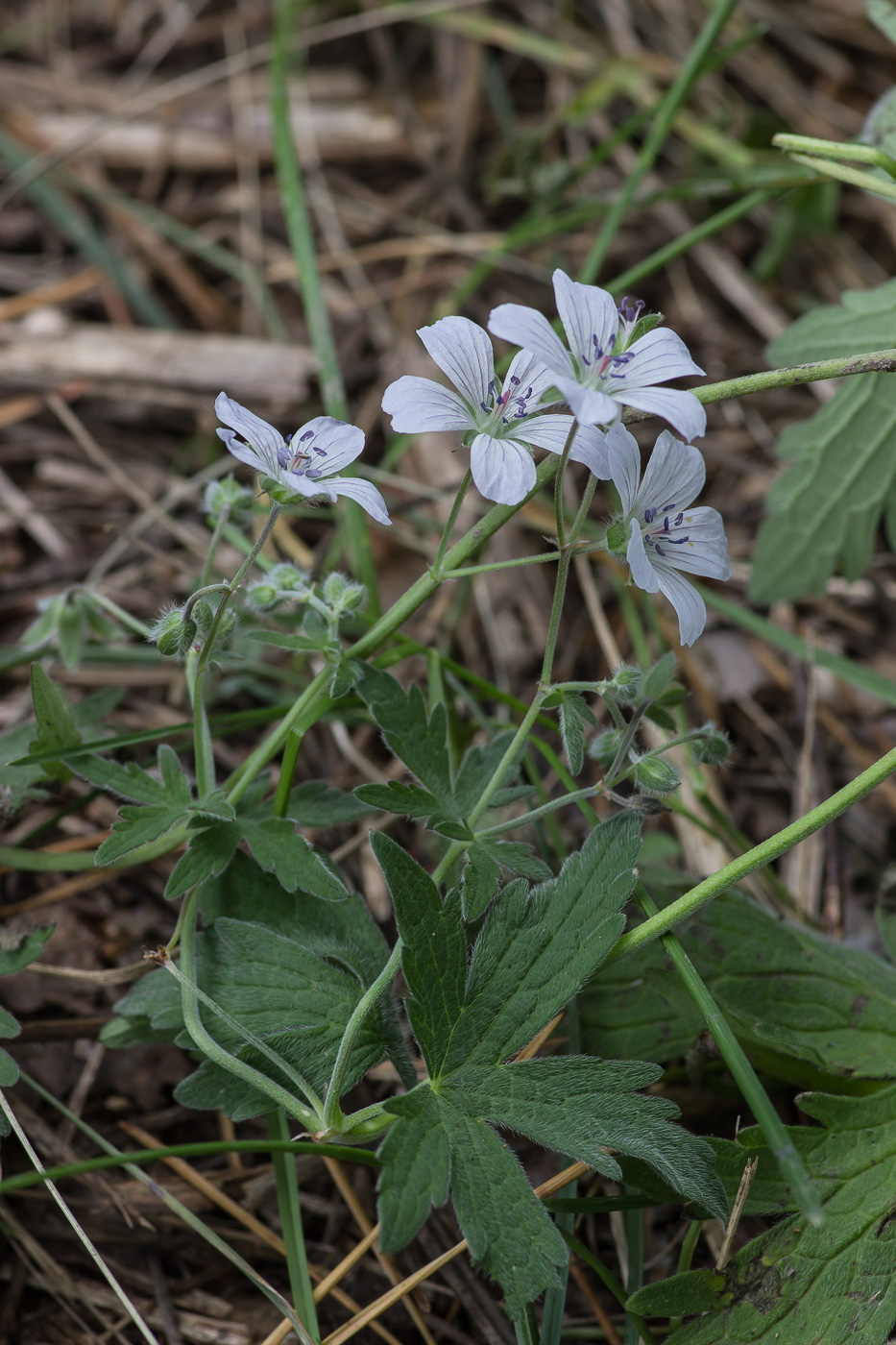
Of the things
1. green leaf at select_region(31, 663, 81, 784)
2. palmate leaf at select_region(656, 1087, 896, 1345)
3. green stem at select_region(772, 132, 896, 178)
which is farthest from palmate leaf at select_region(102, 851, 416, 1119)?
green stem at select_region(772, 132, 896, 178)

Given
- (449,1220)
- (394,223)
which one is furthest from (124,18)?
(449,1220)

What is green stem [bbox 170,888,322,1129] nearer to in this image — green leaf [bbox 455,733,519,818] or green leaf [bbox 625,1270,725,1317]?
green leaf [bbox 455,733,519,818]

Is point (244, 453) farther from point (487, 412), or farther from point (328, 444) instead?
point (487, 412)

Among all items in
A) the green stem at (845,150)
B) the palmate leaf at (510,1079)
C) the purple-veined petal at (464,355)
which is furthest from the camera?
the green stem at (845,150)

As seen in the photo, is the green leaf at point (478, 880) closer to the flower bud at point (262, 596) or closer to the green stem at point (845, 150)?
the flower bud at point (262, 596)

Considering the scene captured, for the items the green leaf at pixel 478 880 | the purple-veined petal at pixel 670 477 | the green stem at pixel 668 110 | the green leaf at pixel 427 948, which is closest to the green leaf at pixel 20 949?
the green leaf at pixel 427 948

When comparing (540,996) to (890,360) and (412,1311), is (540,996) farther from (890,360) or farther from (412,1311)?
(890,360)
